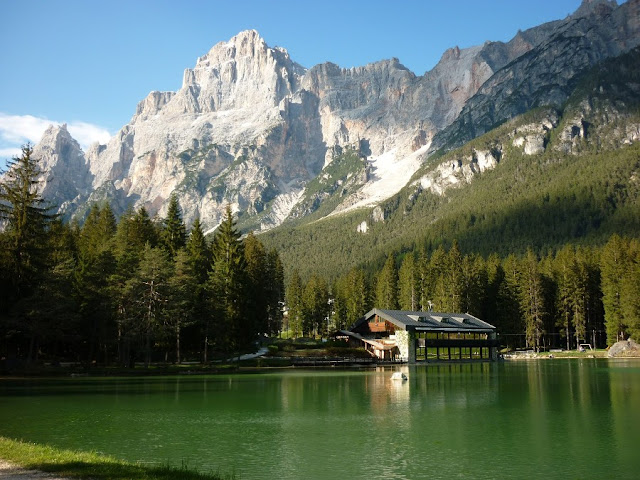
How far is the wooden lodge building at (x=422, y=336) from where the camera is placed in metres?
85.1

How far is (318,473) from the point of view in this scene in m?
17.5

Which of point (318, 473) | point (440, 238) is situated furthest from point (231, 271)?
point (440, 238)

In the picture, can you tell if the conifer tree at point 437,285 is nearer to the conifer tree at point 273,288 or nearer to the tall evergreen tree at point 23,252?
the conifer tree at point 273,288

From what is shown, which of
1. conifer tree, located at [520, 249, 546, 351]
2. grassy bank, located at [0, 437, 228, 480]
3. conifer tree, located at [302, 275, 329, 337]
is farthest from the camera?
conifer tree, located at [302, 275, 329, 337]

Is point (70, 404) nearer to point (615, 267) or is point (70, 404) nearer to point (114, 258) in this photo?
point (114, 258)

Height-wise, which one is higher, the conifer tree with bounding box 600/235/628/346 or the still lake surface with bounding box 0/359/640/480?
the conifer tree with bounding box 600/235/628/346

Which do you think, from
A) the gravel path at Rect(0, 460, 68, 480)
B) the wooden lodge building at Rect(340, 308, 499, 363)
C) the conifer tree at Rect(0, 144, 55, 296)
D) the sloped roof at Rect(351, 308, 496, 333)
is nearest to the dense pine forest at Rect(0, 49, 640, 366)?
the conifer tree at Rect(0, 144, 55, 296)

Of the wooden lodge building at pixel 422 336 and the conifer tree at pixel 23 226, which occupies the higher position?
the conifer tree at pixel 23 226

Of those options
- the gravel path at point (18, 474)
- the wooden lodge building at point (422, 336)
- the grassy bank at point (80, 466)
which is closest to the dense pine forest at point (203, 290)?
the wooden lodge building at point (422, 336)

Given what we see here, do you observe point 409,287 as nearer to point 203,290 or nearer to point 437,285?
point 437,285

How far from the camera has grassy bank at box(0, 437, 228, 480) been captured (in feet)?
44.2

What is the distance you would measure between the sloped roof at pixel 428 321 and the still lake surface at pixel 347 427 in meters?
40.9

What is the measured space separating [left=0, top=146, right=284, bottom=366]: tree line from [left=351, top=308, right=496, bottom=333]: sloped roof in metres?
19.9

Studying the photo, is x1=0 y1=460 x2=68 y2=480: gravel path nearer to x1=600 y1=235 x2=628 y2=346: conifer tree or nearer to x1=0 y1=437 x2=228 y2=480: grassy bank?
x1=0 y1=437 x2=228 y2=480: grassy bank
